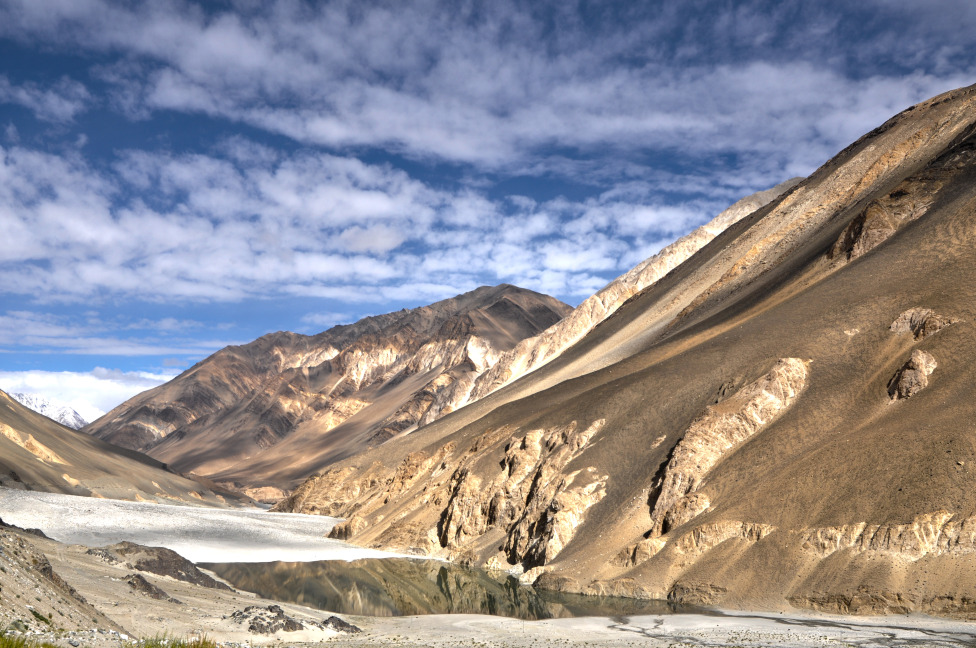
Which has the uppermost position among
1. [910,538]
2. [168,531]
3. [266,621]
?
[910,538]

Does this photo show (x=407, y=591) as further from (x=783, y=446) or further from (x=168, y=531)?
(x=168, y=531)

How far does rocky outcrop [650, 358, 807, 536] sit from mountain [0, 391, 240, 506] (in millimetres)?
55429

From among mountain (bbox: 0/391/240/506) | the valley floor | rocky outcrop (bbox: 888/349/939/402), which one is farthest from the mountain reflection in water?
mountain (bbox: 0/391/240/506)

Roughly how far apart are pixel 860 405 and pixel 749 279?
41426mm

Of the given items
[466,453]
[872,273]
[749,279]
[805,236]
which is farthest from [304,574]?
[805,236]

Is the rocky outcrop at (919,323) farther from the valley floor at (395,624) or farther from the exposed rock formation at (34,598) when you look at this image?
the exposed rock formation at (34,598)

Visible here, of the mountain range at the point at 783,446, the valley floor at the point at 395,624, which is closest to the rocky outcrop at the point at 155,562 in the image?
the valley floor at the point at 395,624

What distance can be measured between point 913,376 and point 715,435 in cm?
1006

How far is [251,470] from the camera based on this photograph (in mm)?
187000

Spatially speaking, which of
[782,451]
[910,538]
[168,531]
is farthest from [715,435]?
Answer: [168,531]

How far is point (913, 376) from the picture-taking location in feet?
122

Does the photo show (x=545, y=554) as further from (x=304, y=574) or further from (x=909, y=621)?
(x=909, y=621)

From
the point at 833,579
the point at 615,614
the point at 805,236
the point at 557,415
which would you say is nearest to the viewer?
the point at 833,579

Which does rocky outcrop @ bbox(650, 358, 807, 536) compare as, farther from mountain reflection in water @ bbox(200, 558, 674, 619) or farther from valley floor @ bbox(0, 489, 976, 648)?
valley floor @ bbox(0, 489, 976, 648)
